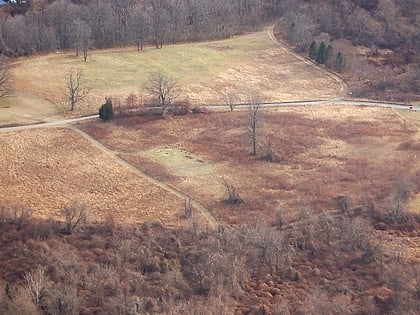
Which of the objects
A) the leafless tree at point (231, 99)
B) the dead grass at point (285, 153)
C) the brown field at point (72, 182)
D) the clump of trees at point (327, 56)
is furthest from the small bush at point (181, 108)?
the clump of trees at point (327, 56)

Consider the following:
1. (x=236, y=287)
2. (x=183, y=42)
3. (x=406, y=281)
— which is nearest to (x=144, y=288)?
(x=236, y=287)

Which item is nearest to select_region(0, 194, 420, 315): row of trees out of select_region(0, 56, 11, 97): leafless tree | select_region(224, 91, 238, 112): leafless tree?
select_region(224, 91, 238, 112): leafless tree

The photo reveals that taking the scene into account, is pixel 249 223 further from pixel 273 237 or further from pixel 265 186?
pixel 265 186

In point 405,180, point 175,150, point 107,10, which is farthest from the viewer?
point 107,10

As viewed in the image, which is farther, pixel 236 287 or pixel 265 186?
pixel 265 186

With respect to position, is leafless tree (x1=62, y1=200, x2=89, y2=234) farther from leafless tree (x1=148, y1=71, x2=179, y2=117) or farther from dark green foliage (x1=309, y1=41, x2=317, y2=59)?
dark green foliage (x1=309, y1=41, x2=317, y2=59)

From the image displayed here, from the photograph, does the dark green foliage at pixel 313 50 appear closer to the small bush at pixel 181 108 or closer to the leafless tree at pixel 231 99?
the leafless tree at pixel 231 99

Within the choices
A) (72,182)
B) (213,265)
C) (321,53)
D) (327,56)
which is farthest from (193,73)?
(213,265)
